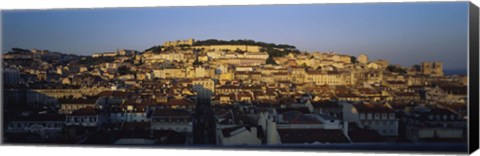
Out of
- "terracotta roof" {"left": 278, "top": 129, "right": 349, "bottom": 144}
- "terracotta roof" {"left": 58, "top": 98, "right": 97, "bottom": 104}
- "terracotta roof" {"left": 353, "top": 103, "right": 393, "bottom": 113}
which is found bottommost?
"terracotta roof" {"left": 278, "top": 129, "right": 349, "bottom": 144}

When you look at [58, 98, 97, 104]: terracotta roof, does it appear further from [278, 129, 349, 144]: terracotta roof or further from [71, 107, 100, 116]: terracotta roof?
[278, 129, 349, 144]: terracotta roof

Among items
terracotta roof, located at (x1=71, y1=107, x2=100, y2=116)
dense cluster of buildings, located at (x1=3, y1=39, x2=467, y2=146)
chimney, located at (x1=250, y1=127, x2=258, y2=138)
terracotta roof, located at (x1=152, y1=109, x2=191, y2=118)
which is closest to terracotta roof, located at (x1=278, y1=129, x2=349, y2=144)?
dense cluster of buildings, located at (x1=3, y1=39, x2=467, y2=146)

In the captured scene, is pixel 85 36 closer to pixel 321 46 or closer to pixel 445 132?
pixel 321 46

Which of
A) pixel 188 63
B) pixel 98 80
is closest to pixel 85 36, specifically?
pixel 98 80

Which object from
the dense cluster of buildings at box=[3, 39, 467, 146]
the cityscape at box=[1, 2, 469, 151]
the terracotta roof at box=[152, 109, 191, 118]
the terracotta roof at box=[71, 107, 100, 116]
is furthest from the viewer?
the terracotta roof at box=[71, 107, 100, 116]

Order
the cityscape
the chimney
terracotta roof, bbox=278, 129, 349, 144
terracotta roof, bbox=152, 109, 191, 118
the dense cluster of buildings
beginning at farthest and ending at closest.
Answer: terracotta roof, bbox=152, 109, 191, 118 < the chimney < terracotta roof, bbox=278, 129, 349, 144 < the dense cluster of buildings < the cityscape

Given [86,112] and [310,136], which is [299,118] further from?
[86,112]

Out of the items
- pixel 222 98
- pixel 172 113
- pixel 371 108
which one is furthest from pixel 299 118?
pixel 172 113
